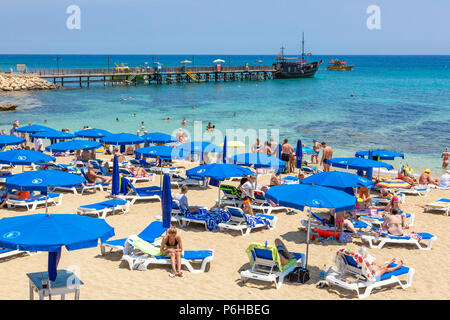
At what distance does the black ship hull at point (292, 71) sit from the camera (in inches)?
3344

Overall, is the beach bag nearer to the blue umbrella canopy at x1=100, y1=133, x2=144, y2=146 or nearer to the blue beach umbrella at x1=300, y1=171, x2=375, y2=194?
the blue beach umbrella at x1=300, y1=171, x2=375, y2=194

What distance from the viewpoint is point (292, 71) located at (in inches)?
3420

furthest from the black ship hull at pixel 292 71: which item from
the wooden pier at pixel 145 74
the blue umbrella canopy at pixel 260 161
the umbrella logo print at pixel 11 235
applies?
the umbrella logo print at pixel 11 235

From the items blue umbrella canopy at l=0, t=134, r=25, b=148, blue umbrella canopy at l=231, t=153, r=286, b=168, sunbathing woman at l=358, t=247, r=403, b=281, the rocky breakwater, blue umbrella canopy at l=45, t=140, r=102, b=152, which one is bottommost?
sunbathing woman at l=358, t=247, r=403, b=281

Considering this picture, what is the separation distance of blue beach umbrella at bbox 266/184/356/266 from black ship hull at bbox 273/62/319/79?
79203 millimetres

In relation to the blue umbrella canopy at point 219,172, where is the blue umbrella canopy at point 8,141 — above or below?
above

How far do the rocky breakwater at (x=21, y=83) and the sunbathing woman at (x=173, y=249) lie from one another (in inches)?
2172

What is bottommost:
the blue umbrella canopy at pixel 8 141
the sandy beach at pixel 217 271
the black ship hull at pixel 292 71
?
the sandy beach at pixel 217 271

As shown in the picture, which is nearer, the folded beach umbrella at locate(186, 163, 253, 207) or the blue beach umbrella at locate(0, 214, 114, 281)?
the blue beach umbrella at locate(0, 214, 114, 281)

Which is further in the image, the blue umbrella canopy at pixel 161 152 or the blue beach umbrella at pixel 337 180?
the blue umbrella canopy at pixel 161 152

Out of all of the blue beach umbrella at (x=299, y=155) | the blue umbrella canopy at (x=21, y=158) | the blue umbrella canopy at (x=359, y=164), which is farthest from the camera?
the blue beach umbrella at (x=299, y=155)

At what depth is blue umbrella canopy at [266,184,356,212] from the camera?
295 inches

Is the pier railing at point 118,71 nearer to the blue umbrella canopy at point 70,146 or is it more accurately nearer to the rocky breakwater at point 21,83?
the rocky breakwater at point 21,83

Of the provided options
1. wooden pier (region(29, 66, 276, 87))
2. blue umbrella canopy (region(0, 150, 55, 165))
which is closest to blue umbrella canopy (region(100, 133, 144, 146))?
blue umbrella canopy (region(0, 150, 55, 165))
